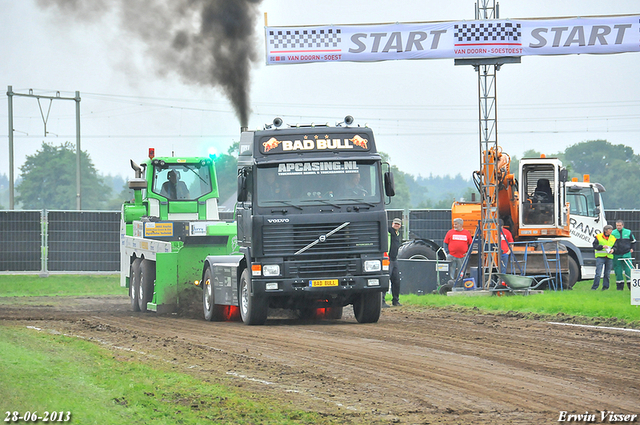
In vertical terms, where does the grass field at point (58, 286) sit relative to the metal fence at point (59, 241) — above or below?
below

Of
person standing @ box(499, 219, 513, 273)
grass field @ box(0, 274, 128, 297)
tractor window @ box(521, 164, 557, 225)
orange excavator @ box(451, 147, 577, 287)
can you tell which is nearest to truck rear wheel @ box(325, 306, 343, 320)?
person standing @ box(499, 219, 513, 273)

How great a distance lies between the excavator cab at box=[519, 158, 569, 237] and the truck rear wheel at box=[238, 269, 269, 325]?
11951mm

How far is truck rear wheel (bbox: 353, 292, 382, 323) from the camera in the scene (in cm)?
1595

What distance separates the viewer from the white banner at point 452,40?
21.5m

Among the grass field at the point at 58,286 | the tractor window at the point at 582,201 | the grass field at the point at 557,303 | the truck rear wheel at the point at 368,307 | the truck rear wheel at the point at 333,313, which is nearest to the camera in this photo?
the truck rear wheel at the point at 368,307

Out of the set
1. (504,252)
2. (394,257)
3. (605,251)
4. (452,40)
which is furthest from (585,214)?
(394,257)

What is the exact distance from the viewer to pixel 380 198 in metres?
14.9

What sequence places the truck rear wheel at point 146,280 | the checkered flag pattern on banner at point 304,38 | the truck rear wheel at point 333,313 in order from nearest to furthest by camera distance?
1. the truck rear wheel at point 333,313
2. the truck rear wheel at point 146,280
3. the checkered flag pattern on banner at point 304,38

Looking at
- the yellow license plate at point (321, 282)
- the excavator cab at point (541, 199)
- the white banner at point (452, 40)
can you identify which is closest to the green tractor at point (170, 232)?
the yellow license plate at point (321, 282)

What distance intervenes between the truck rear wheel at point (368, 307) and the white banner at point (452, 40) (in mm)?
8050

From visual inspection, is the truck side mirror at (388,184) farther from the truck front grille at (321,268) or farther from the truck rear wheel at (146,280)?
the truck rear wheel at (146,280)

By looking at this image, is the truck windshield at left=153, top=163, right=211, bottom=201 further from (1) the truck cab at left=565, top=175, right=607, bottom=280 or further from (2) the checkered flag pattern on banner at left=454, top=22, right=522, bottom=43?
(1) the truck cab at left=565, top=175, right=607, bottom=280

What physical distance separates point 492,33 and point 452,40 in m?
0.97

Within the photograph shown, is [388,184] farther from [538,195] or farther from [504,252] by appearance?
[538,195]
